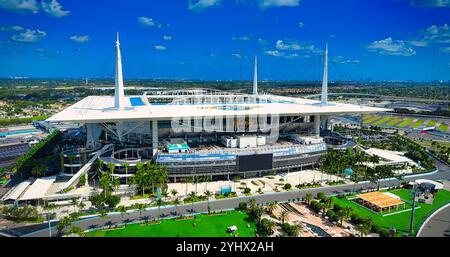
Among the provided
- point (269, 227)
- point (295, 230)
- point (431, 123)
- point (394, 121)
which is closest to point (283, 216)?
point (295, 230)

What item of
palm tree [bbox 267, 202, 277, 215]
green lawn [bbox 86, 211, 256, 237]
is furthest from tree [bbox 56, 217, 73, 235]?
palm tree [bbox 267, 202, 277, 215]

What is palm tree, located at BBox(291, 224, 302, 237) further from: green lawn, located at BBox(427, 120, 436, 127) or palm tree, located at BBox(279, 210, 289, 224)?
green lawn, located at BBox(427, 120, 436, 127)

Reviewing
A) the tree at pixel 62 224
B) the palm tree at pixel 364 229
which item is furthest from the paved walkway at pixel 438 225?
the tree at pixel 62 224

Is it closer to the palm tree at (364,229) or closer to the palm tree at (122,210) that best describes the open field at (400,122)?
the palm tree at (364,229)

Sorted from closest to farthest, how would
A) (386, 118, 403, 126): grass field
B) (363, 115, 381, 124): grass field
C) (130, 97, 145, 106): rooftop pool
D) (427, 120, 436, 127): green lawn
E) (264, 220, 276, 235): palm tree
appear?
(264, 220, 276, 235): palm tree
(130, 97, 145, 106): rooftop pool
(427, 120, 436, 127): green lawn
(386, 118, 403, 126): grass field
(363, 115, 381, 124): grass field

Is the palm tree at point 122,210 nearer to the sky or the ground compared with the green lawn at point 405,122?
nearer to the ground

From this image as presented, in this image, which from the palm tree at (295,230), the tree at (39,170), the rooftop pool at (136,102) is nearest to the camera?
the palm tree at (295,230)

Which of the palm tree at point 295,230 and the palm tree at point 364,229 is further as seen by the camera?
the palm tree at point 295,230
